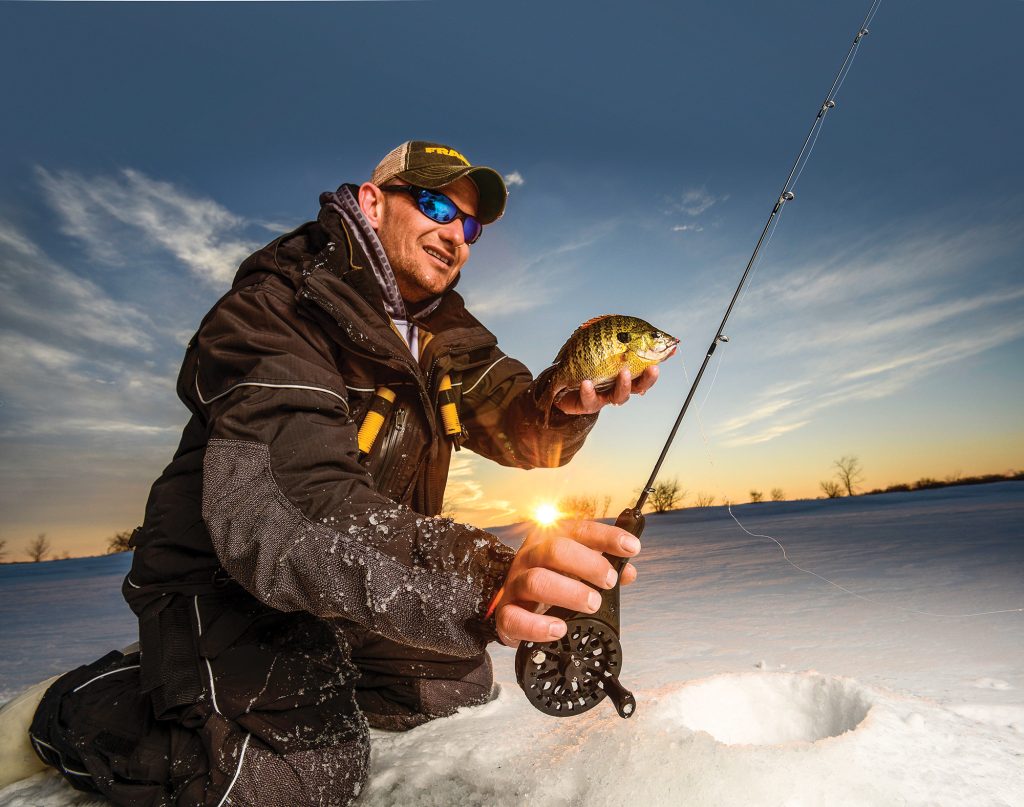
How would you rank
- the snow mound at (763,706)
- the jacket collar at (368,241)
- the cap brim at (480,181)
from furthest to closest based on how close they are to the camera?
the cap brim at (480,181) < the jacket collar at (368,241) < the snow mound at (763,706)

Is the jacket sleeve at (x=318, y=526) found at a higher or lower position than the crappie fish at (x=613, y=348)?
lower

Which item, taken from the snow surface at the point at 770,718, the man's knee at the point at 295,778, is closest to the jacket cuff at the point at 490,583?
the snow surface at the point at 770,718

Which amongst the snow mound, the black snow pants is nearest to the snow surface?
the snow mound

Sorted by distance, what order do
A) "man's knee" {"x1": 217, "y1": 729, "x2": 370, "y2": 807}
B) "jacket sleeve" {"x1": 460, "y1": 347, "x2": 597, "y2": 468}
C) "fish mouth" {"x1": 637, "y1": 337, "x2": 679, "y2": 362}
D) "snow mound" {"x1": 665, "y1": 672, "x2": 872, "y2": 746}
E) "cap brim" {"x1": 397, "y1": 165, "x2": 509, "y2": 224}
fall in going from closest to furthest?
"man's knee" {"x1": 217, "y1": 729, "x2": 370, "y2": 807}, "snow mound" {"x1": 665, "y1": 672, "x2": 872, "y2": 746}, "fish mouth" {"x1": 637, "y1": 337, "x2": 679, "y2": 362}, "cap brim" {"x1": 397, "y1": 165, "x2": 509, "y2": 224}, "jacket sleeve" {"x1": 460, "y1": 347, "x2": 597, "y2": 468}

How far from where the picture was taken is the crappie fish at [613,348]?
2312 millimetres

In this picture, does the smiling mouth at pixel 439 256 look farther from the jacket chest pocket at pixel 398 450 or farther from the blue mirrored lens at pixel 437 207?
the jacket chest pocket at pixel 398 450

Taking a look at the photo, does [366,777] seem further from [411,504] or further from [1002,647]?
[1002,647]

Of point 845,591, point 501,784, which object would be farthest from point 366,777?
point 845,591

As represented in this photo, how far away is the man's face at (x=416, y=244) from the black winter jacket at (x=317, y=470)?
0.98 feet

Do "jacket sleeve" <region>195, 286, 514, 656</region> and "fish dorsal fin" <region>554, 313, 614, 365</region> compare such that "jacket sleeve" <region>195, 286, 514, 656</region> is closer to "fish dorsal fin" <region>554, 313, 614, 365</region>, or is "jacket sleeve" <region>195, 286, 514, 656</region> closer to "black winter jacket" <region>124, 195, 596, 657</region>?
"black winter jacket" <region>124, 195, 596, 657</region>

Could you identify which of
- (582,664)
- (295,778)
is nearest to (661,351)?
(582,664)

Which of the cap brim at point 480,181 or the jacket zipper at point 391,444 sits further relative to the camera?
the cap brim at point 480,181

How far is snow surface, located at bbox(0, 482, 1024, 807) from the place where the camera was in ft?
5.03

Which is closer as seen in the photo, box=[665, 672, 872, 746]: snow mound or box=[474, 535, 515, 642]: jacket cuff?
box=[474, 535, 515, 642]: jacket cuff
